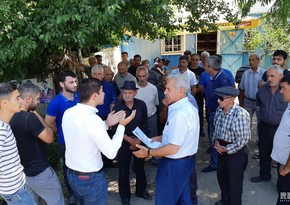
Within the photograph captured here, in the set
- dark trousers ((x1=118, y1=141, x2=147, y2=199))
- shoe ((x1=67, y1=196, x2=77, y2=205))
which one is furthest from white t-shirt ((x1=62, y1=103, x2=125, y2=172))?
shoe ((x1=67, y1=196, x2=77, y2=205))

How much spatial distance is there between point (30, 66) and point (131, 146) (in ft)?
8.62

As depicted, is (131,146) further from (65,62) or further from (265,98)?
(65,62)

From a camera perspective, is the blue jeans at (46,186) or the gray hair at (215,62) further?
→ the gray hair at (215,62)

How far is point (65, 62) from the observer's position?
20.7 feet

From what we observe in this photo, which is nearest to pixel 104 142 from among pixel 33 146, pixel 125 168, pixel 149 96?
pixel 33 146

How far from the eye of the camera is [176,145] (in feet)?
8.97

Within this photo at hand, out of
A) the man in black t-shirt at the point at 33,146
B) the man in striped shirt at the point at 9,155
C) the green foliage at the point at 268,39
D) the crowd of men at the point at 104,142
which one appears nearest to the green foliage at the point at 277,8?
the crowd of men at the point at 104,142

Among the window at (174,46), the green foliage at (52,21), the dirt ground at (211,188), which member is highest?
the window at (174,46)

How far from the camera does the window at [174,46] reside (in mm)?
16203

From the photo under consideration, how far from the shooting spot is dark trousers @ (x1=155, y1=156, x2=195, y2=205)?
2.92 meters

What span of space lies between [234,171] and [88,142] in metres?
1.84

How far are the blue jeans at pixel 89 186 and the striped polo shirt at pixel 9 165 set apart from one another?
49 centimetres

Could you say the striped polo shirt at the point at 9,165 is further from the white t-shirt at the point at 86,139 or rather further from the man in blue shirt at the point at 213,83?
the man in blue shirt at the point at 213,83

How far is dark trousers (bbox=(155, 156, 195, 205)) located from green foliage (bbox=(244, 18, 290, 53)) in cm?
888
